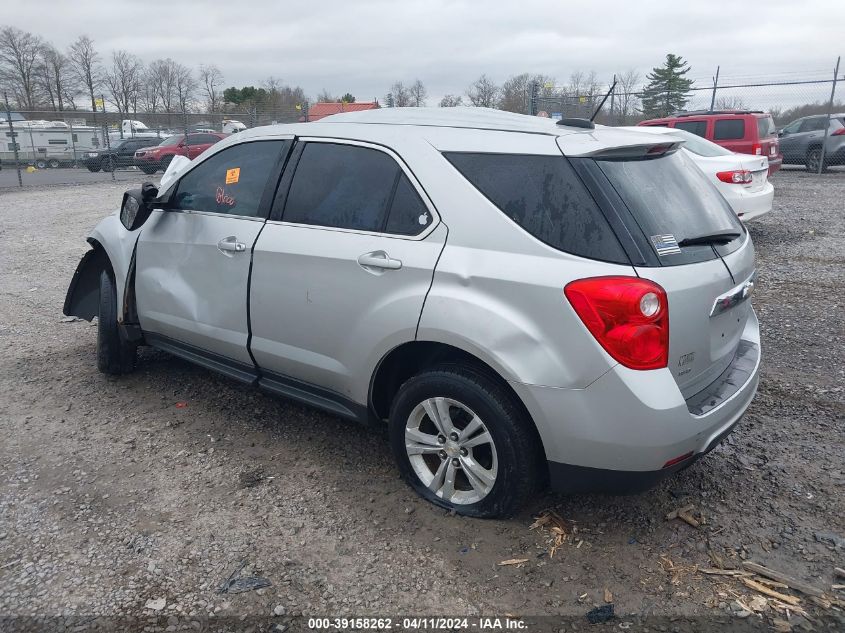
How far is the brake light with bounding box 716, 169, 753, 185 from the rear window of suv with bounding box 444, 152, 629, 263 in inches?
260

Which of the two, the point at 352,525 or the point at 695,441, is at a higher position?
the point at 695,441

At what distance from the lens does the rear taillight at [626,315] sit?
8.13 feet

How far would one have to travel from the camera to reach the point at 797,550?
110 inches

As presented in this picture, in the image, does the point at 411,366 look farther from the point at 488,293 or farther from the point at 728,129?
the point at 728,129

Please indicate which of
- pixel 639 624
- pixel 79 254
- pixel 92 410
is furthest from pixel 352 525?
pixel 79 254

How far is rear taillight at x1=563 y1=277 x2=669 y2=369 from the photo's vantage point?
8.13 ft

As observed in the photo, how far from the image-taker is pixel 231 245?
364cm

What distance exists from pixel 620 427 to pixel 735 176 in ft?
23.2

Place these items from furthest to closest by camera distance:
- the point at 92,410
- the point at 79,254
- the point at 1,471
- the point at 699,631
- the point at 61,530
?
1. the point at 79,254
2. the point at 92,410
3. the point at 1,471
4. the point at 61,530
5. the point at 699,631

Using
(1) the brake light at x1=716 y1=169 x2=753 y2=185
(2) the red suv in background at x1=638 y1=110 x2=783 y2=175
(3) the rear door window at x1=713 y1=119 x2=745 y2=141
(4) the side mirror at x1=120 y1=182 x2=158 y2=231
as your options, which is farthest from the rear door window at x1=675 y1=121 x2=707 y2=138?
(4) the side mirror at x1=120 y1=182 x2=158 y2=231

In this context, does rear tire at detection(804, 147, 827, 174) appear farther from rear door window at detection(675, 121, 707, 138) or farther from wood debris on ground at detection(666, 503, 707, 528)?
wood debris on ground at detection(666, 503, 707, 528)

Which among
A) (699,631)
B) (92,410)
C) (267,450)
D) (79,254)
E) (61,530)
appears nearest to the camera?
(699,631)

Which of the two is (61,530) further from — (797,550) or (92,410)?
(797,550)

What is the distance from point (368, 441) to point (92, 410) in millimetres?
1815
